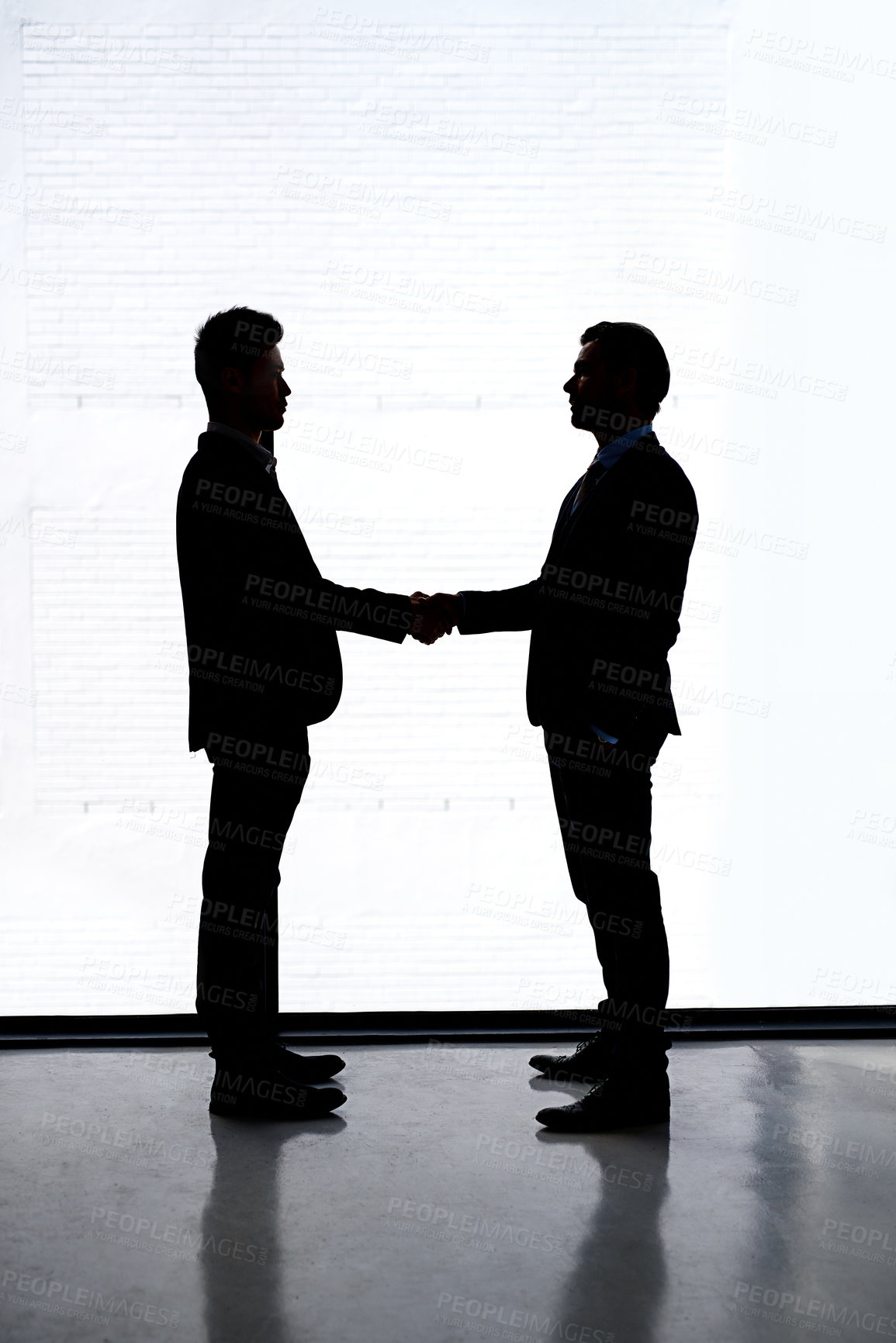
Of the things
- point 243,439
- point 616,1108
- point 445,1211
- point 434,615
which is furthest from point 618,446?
point 445,1211

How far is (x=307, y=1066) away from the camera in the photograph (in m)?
2.65

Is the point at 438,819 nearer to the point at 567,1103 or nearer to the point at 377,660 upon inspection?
the point at 377,660

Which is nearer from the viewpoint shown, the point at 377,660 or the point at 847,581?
the point at 847,581

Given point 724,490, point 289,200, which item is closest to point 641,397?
point 724,490

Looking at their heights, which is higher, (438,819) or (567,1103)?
(438,819)

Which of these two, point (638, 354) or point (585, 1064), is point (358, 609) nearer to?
point (638, 354)

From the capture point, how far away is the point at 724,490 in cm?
420

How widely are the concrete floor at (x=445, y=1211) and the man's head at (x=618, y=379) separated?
1.49 metres

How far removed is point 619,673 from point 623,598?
0.15 metres

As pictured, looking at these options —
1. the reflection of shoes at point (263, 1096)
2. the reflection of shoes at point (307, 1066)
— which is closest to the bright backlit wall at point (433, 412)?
the reflection of shoes at point (307, 1066)

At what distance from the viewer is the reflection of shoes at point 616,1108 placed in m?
2.34

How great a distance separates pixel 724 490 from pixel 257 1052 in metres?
2.71

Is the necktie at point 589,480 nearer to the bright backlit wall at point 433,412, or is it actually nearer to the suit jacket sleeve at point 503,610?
the suit jacket sleeve at point 503,610

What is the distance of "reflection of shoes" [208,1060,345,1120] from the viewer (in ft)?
7.95
